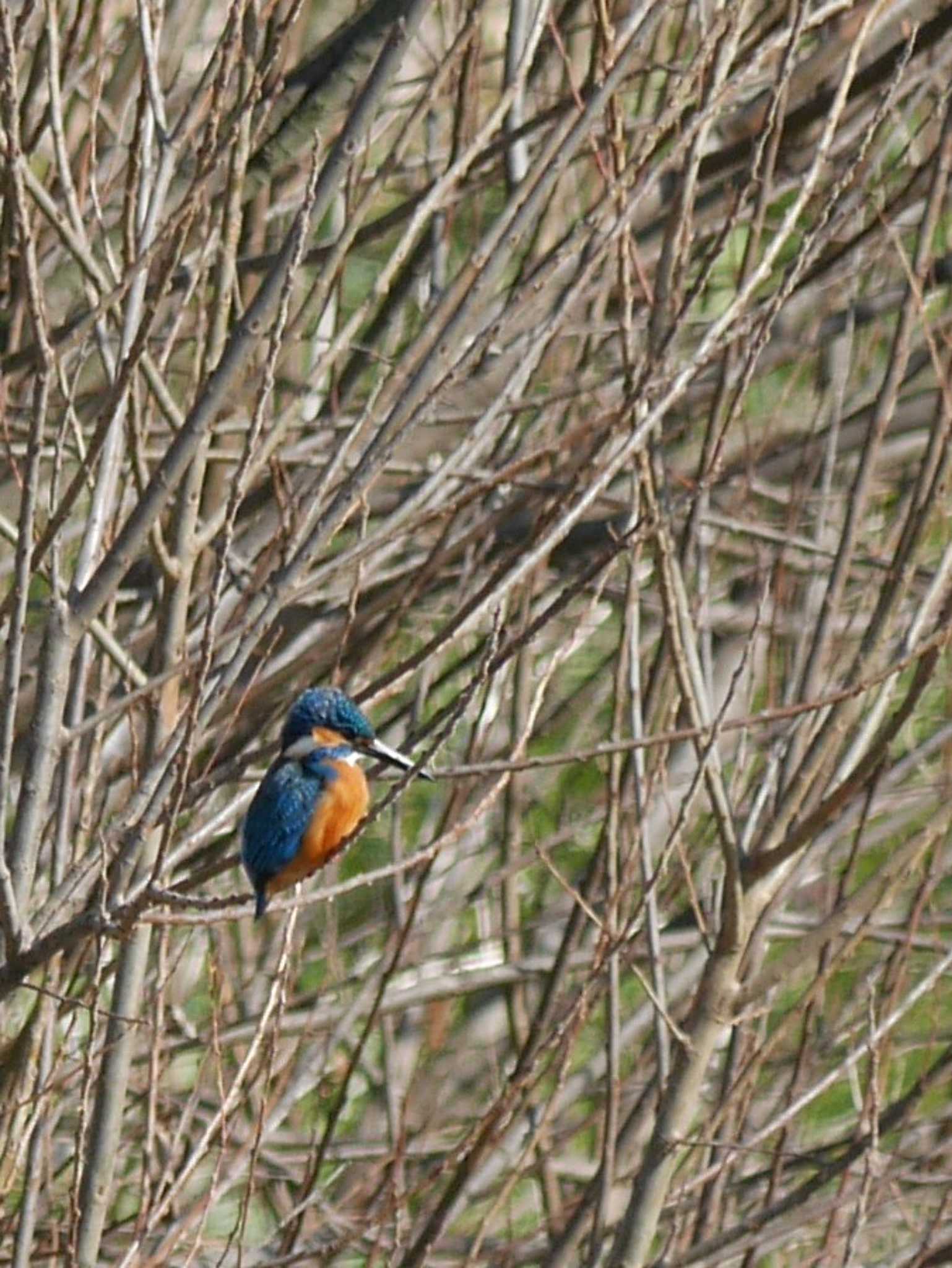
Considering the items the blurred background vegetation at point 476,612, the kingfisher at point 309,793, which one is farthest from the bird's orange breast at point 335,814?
the blurred background vegetation at point 476,612

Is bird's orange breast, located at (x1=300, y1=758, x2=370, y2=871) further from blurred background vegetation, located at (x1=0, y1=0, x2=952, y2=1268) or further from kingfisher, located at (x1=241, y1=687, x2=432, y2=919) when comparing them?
blurred background vegetation, located at (x1=0, y1=0, x2=952, y2=1268)

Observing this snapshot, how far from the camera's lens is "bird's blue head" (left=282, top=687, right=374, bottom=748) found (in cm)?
392

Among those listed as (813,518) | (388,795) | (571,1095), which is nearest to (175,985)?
(571,1095)

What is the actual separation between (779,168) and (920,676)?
2.60 m

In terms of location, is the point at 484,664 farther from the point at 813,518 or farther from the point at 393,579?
the point at 813,518

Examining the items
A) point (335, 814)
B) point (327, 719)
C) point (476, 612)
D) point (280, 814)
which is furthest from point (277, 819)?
point (476, 612)

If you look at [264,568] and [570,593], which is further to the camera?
[264,568]

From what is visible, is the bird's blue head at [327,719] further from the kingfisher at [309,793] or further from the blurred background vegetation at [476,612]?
the blurred background vegetation at [476,612]

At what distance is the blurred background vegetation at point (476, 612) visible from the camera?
3.26 metres

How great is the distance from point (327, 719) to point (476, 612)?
1021mm

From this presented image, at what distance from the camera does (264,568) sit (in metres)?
3.82

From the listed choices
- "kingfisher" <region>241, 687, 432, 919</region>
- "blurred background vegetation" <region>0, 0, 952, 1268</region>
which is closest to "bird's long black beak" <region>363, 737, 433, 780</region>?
"kingfisher" <region>241, 687, 432, 919</region>

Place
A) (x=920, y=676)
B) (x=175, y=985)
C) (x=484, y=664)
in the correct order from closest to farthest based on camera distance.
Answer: (x=484, y=664) → (x=920, y=676) → (x=175, y=985)

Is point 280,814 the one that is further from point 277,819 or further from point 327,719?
point 327,719
